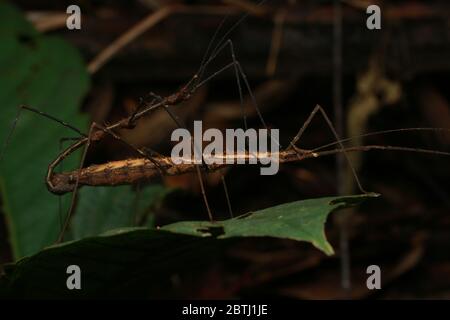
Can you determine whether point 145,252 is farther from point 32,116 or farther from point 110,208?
point 32,116

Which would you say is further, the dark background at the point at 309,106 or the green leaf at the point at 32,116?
the dark background at the point at 309,106

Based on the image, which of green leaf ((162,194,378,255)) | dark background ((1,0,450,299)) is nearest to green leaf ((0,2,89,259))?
dark background ((1,0,450,299))

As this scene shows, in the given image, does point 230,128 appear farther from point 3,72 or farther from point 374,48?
point 3,72

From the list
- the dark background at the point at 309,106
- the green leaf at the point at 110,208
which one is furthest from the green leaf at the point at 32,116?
the dark background at the point at 309,106

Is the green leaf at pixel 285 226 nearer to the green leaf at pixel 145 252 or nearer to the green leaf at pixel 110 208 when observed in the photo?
the green leaf at pixel 145 252

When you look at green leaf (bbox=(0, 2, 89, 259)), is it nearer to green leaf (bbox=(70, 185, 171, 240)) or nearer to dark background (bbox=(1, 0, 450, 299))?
green leaf (bbox=(70, 185, 171, 240))

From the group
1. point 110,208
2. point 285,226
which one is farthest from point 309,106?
point 285,226

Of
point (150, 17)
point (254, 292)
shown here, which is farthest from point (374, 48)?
point (254, 292)

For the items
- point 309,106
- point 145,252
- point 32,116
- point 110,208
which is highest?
point 309,106
